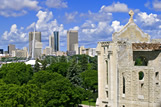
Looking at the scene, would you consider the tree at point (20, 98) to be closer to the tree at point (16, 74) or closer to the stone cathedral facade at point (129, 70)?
the stone cathedral facade at point (129, 70)

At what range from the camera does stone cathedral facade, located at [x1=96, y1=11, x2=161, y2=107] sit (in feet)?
85.1

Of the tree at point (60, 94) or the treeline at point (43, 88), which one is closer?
the treeline at point (43, 88)

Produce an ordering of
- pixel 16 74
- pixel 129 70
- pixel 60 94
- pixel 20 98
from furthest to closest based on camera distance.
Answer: pixel 16 74, pixel 60 94, pixel 20 98, pixel 129 70

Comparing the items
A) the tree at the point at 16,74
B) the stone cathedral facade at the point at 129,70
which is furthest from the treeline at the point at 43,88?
the stone cathedral facade at the point at 129,70

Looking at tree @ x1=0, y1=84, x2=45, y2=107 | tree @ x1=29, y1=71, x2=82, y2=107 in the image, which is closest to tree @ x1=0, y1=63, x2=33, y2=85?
tree @ x1=29, y1=71, x2=82, y2=107

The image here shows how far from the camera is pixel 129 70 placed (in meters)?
26.9

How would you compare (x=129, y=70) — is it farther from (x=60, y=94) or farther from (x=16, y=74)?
(x=16, y=74)

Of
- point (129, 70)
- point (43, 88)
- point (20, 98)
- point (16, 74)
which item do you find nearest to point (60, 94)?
point (43, 88)

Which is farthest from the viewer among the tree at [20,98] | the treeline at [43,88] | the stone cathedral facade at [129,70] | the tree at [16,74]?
the tree at [16,74]

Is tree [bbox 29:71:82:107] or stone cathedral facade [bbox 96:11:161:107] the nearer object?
stone cathedral facade [bbox 96:11:161:107]

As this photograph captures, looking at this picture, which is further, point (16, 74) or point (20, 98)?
point (16, 74)

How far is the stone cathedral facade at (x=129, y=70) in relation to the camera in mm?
25938

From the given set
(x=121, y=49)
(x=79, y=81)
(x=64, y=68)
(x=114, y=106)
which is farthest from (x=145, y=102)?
(x=64, y=68)

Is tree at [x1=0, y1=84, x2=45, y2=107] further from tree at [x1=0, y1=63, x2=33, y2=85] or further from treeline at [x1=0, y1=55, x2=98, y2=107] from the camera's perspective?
tree at [x1=0, y1=63, x2=33, y2=85]
